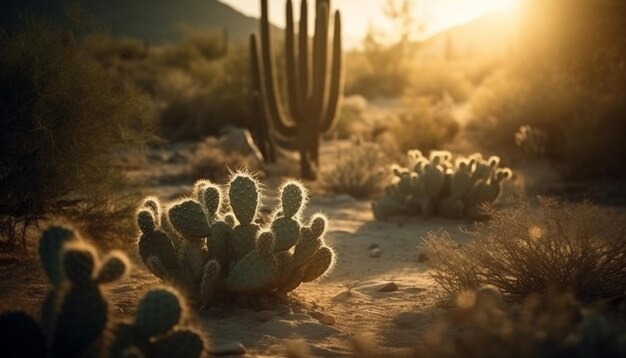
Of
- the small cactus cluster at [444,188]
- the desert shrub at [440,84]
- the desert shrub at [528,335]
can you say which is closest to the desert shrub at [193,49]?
the desert shrub at [440,84]

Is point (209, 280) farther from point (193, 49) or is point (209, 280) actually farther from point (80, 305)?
point (193, 49)

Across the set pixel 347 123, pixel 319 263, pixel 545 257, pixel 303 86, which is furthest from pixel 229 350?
pixel 347 123

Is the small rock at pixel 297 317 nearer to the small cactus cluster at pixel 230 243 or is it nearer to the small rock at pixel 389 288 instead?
the small cactus cluster at pixel 230 243

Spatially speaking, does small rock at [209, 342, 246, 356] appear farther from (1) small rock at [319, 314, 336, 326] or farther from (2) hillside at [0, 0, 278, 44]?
(2) hillside at [0, 0, 278, 44]

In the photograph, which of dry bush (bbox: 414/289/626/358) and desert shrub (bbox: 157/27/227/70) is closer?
dry bush (bbox: 414/289/626/358)

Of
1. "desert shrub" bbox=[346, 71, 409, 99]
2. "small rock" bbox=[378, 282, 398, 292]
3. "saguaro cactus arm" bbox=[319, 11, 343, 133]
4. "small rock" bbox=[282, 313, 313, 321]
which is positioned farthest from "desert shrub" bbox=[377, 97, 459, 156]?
"desert shrub" bbox=[346, 71, 409, 99]

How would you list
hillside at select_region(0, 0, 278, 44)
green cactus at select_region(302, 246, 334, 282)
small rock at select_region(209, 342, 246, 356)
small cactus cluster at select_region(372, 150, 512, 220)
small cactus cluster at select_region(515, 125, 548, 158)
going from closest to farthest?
small rock at select_region(209, 342, 246, 356)
green cactus at select_region(302, 246, 334, 282)
small cactus cluster at select_region(372, 150, 512, 220)
small cactus cluster at select_region(515, 125, 548, 158)
hillside at select_region(0, 0, 278, 44)
